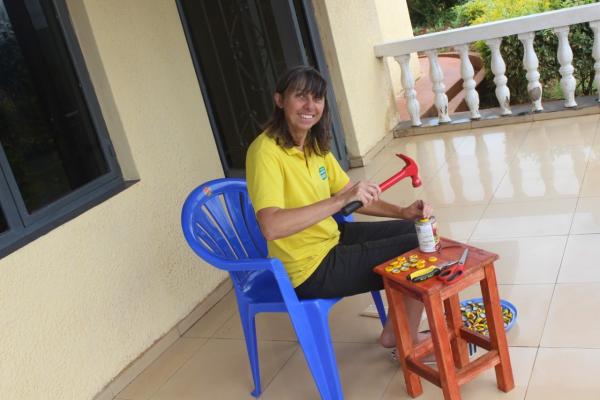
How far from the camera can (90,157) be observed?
3.08 m

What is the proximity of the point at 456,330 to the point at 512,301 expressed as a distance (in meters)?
0.51

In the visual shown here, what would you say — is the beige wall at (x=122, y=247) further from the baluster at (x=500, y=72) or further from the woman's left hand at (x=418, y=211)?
the baluster at (x=500, y=72)

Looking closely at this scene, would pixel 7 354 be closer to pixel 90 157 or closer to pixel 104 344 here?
pixel 104 344

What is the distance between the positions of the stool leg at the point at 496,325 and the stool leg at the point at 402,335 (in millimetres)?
261

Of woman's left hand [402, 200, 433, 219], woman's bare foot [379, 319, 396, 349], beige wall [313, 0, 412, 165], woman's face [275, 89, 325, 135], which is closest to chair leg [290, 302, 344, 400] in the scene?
woman's bare foot [379, 319, 396, 349]

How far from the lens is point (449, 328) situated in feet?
7.75

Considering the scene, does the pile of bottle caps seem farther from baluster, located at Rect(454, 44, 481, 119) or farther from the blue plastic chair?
baluster, located at Rect(454, 44, 481, 119)

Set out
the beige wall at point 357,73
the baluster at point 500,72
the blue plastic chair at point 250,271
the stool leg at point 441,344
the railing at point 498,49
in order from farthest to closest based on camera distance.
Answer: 1. the baluster at point 500,72
2. the beige wall at point 357,73
3. the railing at point 498,49
4. the blue plastic chair at point 250,271
5. the stool leg at point 441,344

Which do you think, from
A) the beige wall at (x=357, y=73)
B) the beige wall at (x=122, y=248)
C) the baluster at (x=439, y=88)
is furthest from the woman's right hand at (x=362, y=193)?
the baluster at (x=439, y=88)

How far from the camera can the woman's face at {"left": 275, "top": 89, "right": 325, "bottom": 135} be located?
2271 millimetres

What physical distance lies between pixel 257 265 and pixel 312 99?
1.91 feet

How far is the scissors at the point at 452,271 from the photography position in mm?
2002

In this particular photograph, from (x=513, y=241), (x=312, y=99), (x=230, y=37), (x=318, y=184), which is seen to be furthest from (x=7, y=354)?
(x=230, y=37)

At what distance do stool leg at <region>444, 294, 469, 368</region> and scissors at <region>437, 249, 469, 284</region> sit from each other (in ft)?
1.01
